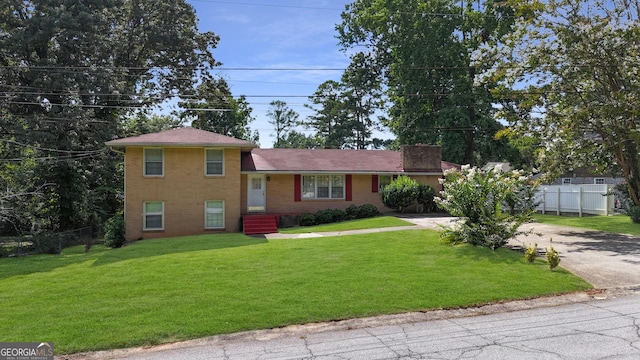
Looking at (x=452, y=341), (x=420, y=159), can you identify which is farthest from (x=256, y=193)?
(x=452, y=341)

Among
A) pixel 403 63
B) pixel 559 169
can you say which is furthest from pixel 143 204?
pixel 403 63

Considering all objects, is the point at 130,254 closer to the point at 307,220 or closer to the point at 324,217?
the point at 307,220

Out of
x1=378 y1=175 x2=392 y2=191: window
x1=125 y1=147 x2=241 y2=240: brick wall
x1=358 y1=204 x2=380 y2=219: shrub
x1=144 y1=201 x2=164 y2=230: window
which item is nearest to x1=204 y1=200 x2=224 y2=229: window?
x1=125 y1=147 x2=241 y2=240: brick wall

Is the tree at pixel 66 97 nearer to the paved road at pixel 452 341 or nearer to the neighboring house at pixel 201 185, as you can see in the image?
the neighboring house at pixel 201 185

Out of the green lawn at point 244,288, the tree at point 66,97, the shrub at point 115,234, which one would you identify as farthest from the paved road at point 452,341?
the tree at point 66,97

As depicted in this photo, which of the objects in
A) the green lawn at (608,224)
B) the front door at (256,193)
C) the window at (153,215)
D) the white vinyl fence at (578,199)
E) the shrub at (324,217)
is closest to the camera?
the green lawn at (608,224)

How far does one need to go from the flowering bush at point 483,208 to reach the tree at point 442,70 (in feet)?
70.6

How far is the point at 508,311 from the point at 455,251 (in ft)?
13.7

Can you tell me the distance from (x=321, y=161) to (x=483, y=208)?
1415 centimetres

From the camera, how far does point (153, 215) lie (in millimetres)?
20125

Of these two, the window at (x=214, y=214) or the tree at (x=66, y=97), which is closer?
the window at (x=214, y=214)

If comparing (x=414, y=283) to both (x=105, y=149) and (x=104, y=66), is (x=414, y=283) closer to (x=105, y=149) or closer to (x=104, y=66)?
(x=105, y=149)

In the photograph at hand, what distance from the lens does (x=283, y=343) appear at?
6184mm

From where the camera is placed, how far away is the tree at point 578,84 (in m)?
15.3
